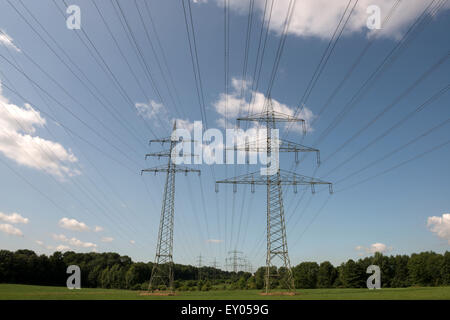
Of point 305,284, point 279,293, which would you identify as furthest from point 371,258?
point 279,293

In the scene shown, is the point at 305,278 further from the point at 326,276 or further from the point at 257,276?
the point at 257,276

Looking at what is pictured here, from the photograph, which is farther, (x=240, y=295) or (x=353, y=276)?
(x=353, y=276)

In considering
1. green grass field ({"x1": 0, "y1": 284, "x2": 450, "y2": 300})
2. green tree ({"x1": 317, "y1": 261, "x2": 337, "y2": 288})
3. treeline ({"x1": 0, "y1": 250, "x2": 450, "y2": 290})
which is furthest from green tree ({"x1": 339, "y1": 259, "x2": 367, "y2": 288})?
green grass field ({"x1": 0, "y1": 284, "x2": 450, "y2": 300})

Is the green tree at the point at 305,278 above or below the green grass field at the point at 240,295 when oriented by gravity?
below

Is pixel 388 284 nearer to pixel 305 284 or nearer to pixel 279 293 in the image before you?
pixel 305 284

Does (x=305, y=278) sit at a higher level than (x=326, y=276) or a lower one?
lower

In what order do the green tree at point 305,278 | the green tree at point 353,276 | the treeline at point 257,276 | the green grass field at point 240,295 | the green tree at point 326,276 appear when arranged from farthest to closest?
the green tree at point 305,278 → the green tree at point 326,276 → the green tree at point 353,276 → the treeline at point 257,276 → the green grass field at point 240,295

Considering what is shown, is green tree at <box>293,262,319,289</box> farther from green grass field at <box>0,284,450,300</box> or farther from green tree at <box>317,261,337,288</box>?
green grass field at <box>0,284,450,300</box>

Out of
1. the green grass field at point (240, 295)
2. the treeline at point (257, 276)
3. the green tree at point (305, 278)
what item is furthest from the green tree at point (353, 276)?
the green grass field at point (240, 295)

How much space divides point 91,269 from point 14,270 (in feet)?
129

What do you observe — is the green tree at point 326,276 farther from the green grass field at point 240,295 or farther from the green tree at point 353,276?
the green grass field at point 240,295

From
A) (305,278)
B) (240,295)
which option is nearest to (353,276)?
(305,278)
